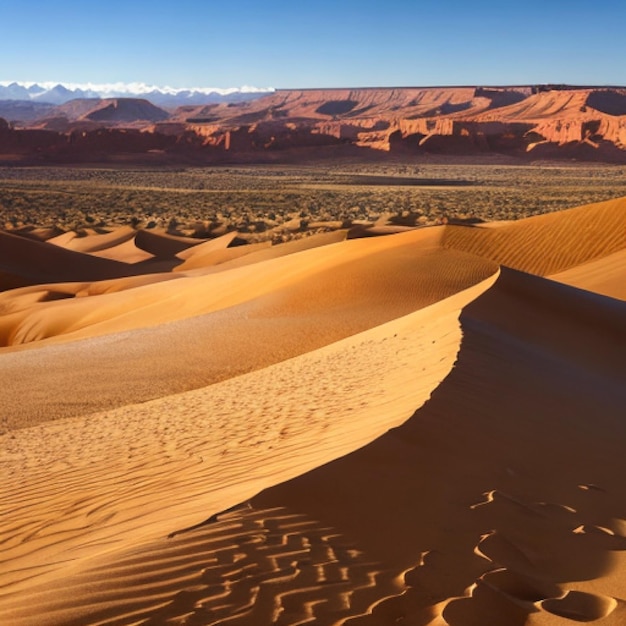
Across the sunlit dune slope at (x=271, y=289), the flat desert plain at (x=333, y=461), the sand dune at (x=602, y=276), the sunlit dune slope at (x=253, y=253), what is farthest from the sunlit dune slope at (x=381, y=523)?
the sunlit dune slope at (x=253, y=253)

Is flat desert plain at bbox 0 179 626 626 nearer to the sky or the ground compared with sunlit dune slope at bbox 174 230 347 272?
nearer to the sky

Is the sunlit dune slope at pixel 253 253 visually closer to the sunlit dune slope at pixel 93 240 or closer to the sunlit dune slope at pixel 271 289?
the sunlit dune slope at pixel 93 240

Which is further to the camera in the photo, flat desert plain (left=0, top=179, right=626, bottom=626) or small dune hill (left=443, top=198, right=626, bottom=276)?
small dune hill (left=443, top=198, right=626, bottom=276)

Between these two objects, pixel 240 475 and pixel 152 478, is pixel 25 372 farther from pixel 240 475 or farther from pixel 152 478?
pixel 240 475

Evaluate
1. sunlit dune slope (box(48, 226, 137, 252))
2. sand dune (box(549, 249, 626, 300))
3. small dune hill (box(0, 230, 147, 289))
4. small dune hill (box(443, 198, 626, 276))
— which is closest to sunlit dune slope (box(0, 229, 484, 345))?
small dune hill (box(443, 198, 626, 276))

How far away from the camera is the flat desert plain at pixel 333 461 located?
3.75 metres

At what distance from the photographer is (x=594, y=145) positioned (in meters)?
101

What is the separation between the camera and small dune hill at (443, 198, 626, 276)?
22203 millimetres

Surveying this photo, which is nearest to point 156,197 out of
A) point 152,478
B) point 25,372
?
point 25,372

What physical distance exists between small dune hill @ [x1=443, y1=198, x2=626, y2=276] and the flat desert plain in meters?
5.55

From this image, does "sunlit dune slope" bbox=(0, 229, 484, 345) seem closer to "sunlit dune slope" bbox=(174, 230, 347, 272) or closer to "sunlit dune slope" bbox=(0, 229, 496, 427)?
"sunlit dune slope" bbox=(0, 229, 496, 427)

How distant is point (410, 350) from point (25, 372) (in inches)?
231

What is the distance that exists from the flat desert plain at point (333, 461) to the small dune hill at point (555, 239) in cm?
555

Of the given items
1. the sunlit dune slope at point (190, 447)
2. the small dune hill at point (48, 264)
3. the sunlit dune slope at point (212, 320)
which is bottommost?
the small dune hill at point (48, 264)
